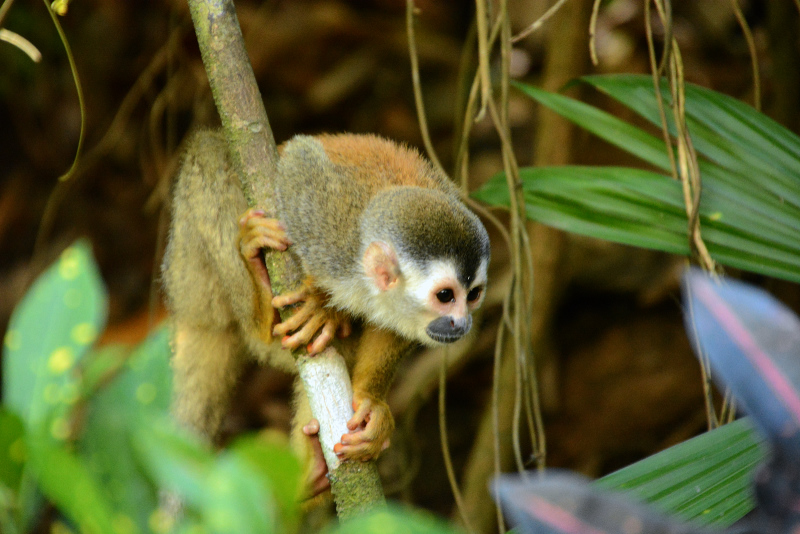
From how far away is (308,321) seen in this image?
204cm

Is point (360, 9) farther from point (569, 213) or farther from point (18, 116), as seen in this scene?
point (569, 213)

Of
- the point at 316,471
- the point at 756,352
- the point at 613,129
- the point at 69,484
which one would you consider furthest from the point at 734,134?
the point at 69,484

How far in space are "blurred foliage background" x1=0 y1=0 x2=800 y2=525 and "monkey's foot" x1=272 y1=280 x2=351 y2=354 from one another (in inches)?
67.8

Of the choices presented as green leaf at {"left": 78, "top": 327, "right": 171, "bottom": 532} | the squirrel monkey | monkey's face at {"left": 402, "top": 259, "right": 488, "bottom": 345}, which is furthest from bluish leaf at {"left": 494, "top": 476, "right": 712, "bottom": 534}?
monkey's face at {"left": 402, "top": 259, "right": 488, "bottom": 345}

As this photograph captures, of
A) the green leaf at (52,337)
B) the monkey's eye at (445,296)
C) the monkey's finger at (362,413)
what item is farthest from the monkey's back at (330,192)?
the green leaf at (52,337)

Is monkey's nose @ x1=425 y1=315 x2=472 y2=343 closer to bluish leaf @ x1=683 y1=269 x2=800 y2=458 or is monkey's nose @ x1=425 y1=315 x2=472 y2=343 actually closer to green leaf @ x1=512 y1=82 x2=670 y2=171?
green leaf @ x1=512 y1=82 x2=670 y2=171

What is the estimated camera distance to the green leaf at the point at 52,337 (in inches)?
28.9

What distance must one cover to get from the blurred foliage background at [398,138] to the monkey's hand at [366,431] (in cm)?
159

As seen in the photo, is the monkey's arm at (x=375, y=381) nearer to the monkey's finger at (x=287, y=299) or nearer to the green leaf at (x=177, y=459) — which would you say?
the monkey's finger at (x=287, y=299)

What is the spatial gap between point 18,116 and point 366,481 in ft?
13.9

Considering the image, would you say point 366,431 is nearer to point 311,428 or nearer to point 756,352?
point 311,428

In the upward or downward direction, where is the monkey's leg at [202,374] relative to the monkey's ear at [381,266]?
downward

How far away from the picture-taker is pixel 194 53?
15.4ft

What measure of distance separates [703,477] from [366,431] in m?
0.89
